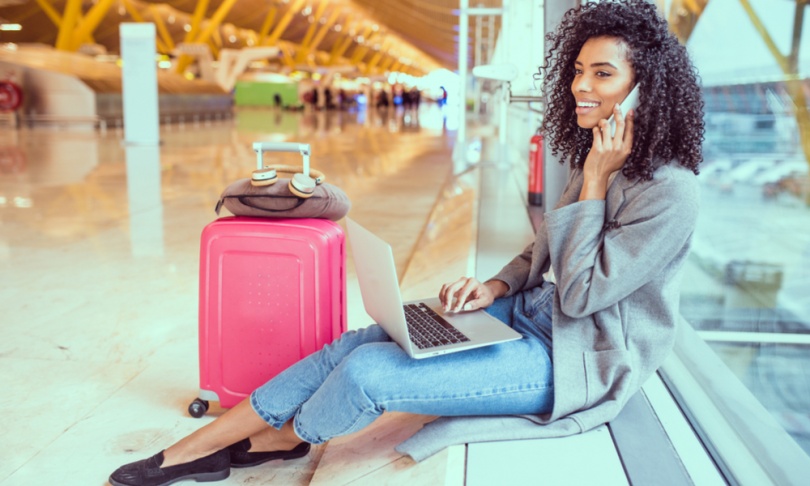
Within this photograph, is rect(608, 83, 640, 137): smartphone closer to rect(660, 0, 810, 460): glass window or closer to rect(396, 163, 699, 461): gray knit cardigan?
rect(396, 163, 699, 461): gray knit cardigan

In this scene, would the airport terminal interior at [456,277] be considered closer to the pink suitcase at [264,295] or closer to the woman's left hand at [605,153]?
the pink suitcase at [264,295]

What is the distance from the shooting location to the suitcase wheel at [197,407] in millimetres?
2631

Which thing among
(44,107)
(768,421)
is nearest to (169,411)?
(768,421)

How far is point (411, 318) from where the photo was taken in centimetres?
224

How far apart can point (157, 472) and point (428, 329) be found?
86cm

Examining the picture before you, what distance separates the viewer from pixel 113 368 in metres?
3.07

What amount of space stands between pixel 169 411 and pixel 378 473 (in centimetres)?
103

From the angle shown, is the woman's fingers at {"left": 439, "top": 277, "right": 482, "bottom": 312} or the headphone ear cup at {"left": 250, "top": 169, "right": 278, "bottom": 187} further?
the headphone ear cup at {"left": 250, "top": 169, "right": 278, "bottom": 187}

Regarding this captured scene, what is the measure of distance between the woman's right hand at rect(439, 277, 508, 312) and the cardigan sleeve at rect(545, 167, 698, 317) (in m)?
0.39

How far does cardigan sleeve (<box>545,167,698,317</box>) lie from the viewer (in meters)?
1.75

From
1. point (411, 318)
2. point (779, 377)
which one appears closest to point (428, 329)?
point (411, 318)

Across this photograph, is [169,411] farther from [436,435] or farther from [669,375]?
[669,375]

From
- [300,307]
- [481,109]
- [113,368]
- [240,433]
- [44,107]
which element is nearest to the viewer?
[240,433]

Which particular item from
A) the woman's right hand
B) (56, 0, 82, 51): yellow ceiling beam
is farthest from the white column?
(56, 0, 82, 51): yellow ceiling beam
